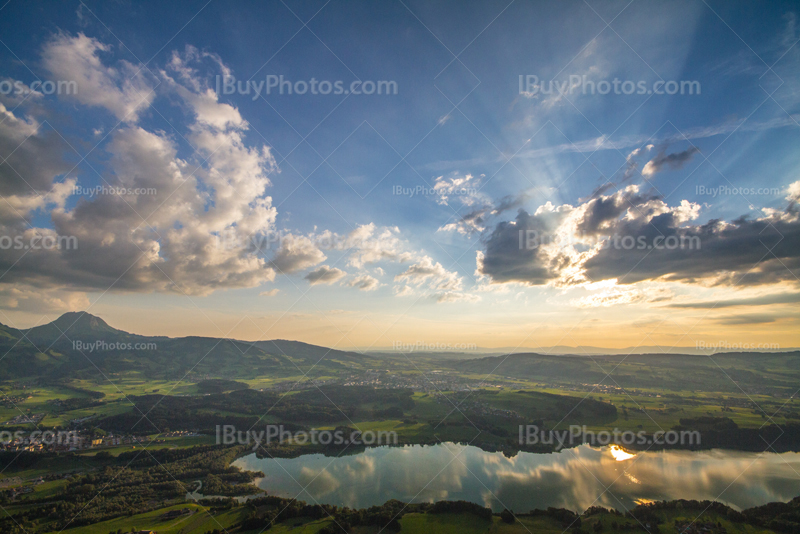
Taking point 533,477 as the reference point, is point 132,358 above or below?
below

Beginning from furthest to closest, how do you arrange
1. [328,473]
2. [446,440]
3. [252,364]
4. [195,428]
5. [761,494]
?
1. [252,364]
2. [195,428]
3. [446,440]
4. [328,473]
5. [761,494]

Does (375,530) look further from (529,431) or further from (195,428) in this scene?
(195,428)

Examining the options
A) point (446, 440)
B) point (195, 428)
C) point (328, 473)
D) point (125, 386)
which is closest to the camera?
point (328, 473)

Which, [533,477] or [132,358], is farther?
[132,358]

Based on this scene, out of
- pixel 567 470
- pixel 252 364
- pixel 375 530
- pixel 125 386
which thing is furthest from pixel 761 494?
pixel 252 364

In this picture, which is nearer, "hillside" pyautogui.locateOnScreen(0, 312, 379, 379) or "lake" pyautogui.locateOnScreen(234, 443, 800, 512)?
"lake" pyautogui.locateOnScreen(234, 443, 800, 512)

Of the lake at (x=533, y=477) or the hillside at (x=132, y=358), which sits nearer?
the lake at (x=533, y=477)

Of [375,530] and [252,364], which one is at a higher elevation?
[375,530]

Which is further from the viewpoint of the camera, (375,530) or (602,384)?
(602,384)
